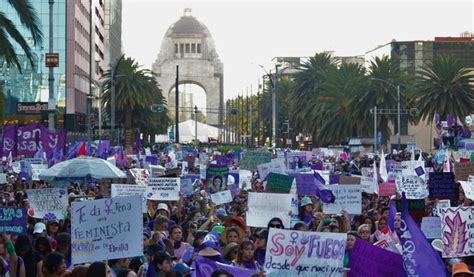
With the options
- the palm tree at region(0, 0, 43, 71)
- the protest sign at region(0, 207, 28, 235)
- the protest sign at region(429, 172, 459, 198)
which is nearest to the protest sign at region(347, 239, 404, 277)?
the protest sign at region(0, 207, 28, 235)

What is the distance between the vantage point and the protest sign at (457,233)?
12227mm

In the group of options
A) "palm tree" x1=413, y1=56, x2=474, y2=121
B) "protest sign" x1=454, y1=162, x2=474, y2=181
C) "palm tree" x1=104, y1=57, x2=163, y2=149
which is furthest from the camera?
"palm tree" x1=104, y1=57, x2=163, y2=149

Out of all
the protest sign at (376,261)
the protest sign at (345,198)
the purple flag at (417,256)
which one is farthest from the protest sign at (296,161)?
the purple flag at (417,256)

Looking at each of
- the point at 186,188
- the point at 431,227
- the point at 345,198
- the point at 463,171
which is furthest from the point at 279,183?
the point at 431,227

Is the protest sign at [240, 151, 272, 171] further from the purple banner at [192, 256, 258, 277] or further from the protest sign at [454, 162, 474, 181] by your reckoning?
the purple banner at [192, 256, 258, 277]

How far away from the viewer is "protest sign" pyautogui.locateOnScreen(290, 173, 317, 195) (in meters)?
22.6

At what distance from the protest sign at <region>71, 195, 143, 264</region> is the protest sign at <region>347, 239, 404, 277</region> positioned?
1.83 metres

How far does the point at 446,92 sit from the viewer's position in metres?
72.0

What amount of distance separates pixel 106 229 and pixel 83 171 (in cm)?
1279

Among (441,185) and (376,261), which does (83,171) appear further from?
(376,261)

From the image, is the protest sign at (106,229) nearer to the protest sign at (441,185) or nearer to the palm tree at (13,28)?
the protest sign at (441,185)

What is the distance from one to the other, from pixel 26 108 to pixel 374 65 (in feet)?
68.6

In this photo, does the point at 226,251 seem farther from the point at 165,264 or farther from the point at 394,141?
the point at 394,141

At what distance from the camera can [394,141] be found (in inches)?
3260
